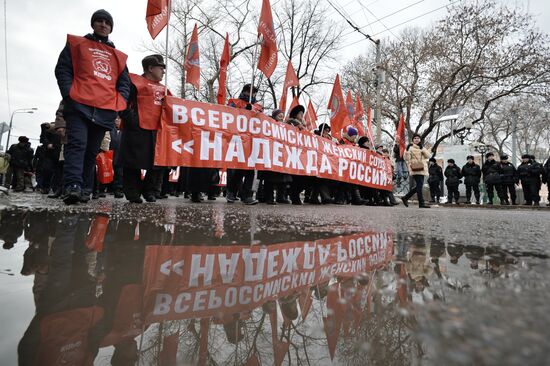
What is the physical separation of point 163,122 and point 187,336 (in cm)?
460

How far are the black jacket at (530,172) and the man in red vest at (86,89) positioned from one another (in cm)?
1370

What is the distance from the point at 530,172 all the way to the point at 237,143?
38.6 feet

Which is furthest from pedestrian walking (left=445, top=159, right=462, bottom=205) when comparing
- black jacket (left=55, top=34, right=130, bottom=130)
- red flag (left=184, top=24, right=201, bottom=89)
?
black jacket (left=55, top=34, right=130, bottom=130)

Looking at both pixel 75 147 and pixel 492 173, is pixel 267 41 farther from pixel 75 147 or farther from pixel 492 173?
pixel 492 173

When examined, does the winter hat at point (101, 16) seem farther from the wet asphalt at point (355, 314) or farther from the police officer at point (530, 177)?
the police officer at point (530, 177)

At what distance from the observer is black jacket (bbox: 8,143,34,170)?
454 inches

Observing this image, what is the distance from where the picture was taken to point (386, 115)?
84.1ft

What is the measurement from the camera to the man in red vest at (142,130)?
14.9ft

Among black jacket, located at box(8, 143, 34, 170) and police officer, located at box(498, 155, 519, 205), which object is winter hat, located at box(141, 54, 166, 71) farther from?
police officer, located at box(498, 155, 519, 205)

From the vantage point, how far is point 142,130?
4656 millimetres

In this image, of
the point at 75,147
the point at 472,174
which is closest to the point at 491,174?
the point at 472,174

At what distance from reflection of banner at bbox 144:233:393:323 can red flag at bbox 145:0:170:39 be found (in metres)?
5.29

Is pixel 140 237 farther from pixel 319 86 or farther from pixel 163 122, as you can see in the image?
pixel 319 86

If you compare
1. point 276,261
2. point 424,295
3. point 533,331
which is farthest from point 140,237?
point 533,331
